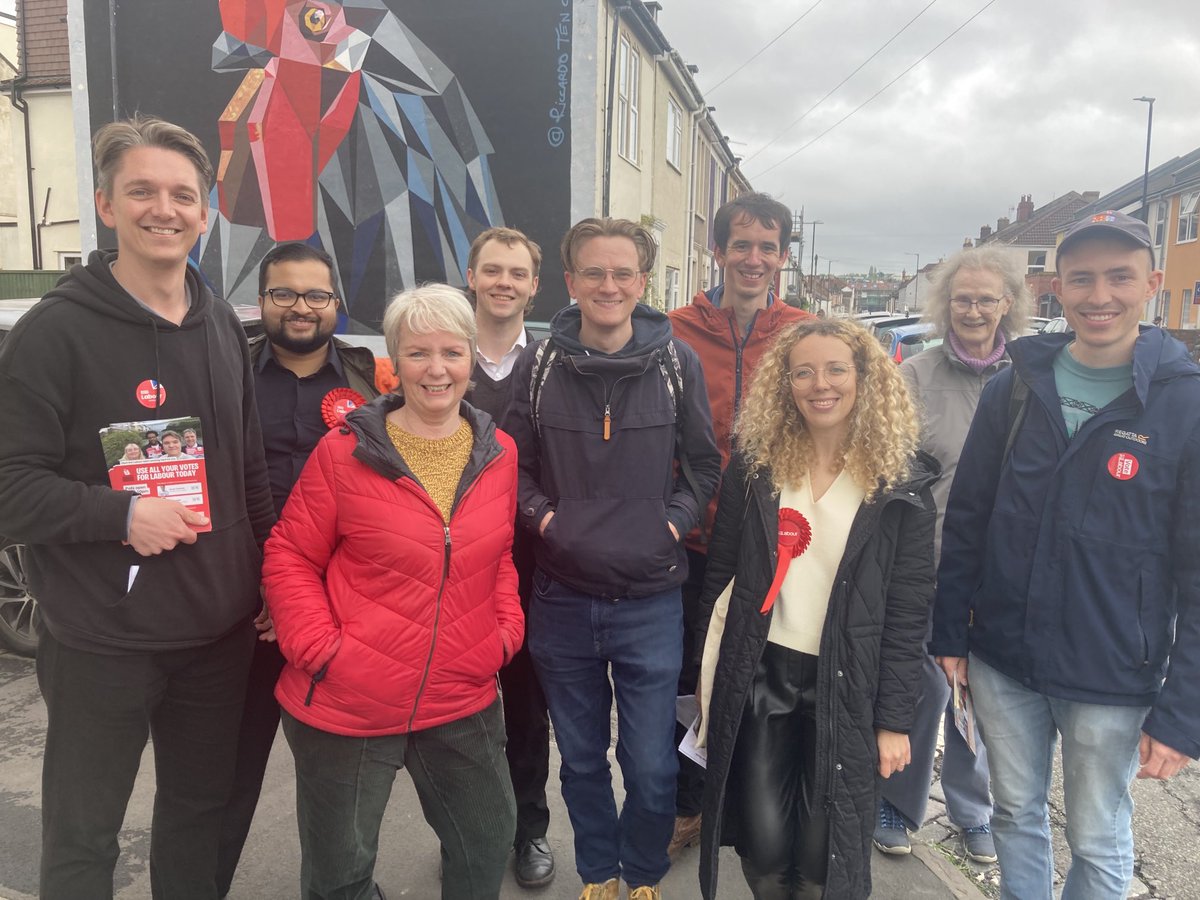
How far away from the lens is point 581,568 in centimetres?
248

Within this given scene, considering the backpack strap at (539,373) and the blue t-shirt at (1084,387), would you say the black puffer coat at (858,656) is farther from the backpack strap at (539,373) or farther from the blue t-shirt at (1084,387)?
the backpack strap at (539,373)

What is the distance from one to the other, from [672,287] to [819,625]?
55.8ft

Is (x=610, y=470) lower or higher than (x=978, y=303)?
lower

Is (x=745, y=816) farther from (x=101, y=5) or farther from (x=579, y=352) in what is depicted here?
(x=101, y=5)

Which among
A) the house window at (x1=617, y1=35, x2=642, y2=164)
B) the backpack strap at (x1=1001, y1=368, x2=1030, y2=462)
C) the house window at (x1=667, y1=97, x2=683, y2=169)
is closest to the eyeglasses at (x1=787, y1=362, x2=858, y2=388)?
the backpack strap at (x1=1001, y1=368, x2=1030, y2=462)

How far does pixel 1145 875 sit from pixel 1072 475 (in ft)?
6.45

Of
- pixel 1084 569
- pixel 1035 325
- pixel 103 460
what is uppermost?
pixel 1035 325

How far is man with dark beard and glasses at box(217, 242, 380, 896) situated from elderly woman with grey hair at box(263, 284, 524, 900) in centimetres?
46

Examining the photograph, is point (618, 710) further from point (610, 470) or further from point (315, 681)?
point (315, 681)

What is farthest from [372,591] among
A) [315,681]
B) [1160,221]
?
[1160,221]

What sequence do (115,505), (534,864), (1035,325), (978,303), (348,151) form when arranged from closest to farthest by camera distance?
(115,505), (534,864), (978,303), (1035,325), (348,151)

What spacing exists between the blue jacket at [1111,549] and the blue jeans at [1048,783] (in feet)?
0.32

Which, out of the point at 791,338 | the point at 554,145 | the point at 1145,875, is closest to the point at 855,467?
the point at 791,338

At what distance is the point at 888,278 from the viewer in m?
161
